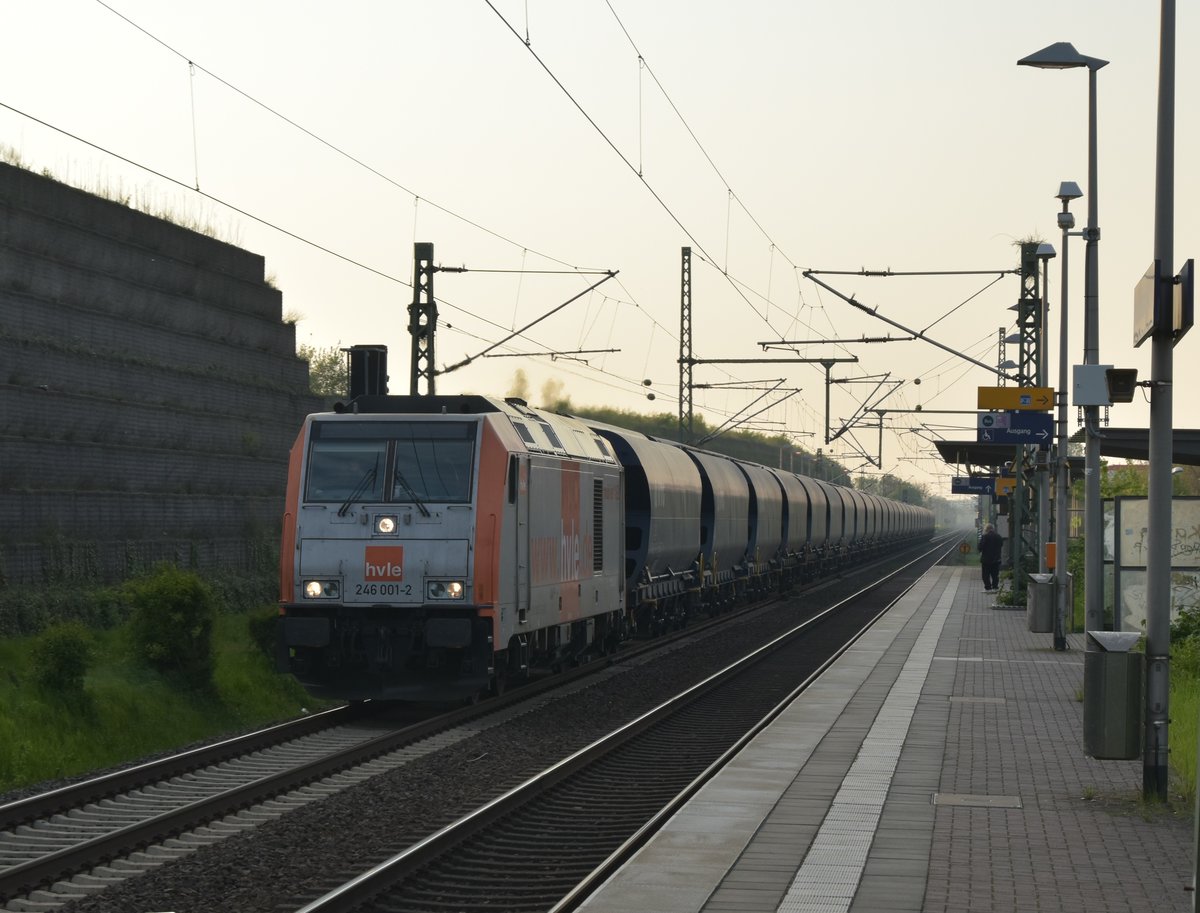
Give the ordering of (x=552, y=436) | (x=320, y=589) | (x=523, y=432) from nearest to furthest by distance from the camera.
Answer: (x=320, y=589) < (x=523, y=432) < (x=552, y=436)

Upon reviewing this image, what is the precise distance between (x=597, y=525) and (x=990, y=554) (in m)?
26.6

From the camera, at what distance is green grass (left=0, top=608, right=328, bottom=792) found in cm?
1505

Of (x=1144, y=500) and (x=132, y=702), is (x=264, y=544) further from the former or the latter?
(x=1144, y=500)

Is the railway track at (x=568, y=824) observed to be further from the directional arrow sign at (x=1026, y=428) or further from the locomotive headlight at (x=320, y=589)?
the directional arrow sign at (x=1026, y=428)

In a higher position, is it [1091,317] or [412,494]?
[1091,317]

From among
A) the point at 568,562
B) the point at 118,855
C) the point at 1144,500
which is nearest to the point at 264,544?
the point at 568,562

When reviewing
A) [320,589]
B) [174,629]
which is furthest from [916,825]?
[174,629]

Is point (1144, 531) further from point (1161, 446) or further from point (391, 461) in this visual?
point (1161, 446)

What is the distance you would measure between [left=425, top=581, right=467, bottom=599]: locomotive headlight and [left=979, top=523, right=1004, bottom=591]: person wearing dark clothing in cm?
3087

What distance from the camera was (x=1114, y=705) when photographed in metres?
11.0

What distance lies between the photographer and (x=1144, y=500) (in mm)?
21250

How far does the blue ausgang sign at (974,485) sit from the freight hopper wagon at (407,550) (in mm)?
36355

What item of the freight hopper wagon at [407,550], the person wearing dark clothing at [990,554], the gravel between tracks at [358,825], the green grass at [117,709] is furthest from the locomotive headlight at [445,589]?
the person wearing dark clothing at [990,554]

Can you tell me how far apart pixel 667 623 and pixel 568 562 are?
1168cm
